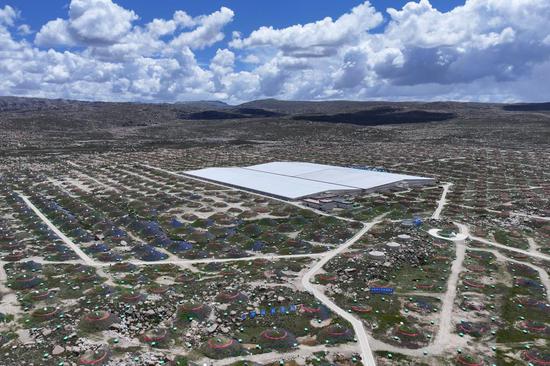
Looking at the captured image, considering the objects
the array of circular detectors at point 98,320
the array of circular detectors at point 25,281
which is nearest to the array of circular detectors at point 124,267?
the array of circular detectors at point 25,281

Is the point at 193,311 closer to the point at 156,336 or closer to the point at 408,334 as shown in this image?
the point at 156,336

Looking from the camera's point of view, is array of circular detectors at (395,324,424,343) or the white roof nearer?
array of circular detectors at (395,324,424,343)

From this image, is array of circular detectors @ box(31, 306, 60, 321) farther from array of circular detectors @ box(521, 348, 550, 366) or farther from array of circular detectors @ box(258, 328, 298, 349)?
array of circular detectors @ box(521, 348, 550, 366)

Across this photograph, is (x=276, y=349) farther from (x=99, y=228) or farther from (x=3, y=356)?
(x=99, y=228)

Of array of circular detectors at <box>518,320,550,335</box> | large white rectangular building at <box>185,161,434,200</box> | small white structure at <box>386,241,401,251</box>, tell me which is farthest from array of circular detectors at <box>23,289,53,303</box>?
large white rectangular building at <box>185,161,434,200</box>

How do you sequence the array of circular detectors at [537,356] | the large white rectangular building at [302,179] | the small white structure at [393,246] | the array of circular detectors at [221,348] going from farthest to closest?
the large white rectangular building at [302,179], the small white structure at [393,246], the array of circular detectors at [221,348], the array of circular detectors at [537,356]

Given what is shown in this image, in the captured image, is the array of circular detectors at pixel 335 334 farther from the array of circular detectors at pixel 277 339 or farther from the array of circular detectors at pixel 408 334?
the array of circular detectors at pixel 408 334

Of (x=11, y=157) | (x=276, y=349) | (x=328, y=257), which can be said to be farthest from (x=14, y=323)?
(x=11, y=157)

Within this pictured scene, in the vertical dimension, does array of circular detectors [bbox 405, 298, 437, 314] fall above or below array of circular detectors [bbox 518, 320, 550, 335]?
above
